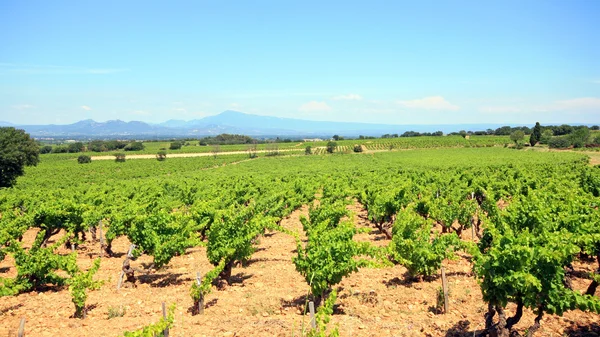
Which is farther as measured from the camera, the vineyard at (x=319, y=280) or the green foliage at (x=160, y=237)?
the green foliage at (x=160, y=237)

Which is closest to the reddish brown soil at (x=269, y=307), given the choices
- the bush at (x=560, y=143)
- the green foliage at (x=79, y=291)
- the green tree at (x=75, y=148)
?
the green foliage at (x=79, y=291)

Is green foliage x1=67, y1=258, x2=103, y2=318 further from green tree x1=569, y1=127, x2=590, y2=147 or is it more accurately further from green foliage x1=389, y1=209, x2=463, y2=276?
green tree x1=569, y1=127, x2=590, y2=147

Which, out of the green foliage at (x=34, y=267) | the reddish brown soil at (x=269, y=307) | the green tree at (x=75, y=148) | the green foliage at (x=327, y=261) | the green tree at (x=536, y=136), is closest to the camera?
the reddish brown soil at (x=269, y=307)

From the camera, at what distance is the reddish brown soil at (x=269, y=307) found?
353 inches

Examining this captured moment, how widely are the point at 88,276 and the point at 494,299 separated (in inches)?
426

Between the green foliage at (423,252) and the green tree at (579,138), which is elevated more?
the green tree at (579,138)

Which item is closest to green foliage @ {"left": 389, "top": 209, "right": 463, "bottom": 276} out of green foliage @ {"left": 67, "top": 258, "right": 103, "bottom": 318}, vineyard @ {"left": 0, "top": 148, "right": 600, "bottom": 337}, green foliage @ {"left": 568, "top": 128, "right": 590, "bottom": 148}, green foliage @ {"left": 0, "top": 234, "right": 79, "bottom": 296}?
vineyard @ {"left": 0, "top": 148, "right": 600, "bottom": 337}

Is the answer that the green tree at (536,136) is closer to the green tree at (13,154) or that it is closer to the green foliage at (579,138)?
the green foliage at (579,138)

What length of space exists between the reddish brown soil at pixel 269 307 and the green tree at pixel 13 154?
4357 centimetres

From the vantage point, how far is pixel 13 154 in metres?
48.2

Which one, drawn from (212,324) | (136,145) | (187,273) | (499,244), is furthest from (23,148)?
(136,145)

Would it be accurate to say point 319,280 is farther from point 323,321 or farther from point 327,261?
point 323,321

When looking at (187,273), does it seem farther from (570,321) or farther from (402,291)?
(570,321)

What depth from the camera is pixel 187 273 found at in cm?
1432
